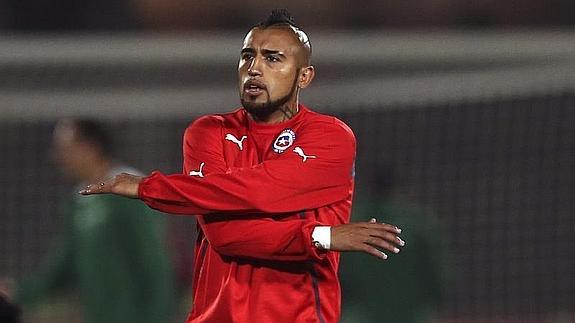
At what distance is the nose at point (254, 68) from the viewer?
13.2ft

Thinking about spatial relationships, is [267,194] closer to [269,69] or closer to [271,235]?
[271,235]

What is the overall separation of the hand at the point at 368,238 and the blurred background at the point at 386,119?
3.26 metres

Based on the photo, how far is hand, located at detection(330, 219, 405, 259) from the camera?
371 cm

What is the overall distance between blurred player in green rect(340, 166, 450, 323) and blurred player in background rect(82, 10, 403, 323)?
10.1ft

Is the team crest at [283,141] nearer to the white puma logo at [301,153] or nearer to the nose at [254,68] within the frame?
the white puma logo at [301,153]

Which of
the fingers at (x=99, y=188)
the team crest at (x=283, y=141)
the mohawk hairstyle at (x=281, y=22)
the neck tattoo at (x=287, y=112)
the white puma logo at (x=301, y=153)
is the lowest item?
the fingers at (x=99, y=188)

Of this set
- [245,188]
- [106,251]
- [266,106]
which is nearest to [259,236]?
[245,188]

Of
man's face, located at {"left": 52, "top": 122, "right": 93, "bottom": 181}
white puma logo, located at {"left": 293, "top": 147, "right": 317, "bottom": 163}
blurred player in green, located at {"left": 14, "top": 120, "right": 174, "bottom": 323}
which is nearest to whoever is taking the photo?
white puma logo, located at {"left": 293, "top": 147, "right": 317, "bottom": 163}

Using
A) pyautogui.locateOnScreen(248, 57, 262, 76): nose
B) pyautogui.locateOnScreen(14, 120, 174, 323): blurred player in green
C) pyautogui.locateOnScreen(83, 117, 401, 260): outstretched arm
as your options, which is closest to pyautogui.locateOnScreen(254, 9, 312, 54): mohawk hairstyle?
pyautogui.locateOnScreen(248, 57, 262, 76): nose

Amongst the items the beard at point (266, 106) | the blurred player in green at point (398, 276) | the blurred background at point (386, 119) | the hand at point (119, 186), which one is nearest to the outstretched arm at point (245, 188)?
the hand at point (119, 186)

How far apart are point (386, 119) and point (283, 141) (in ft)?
16.6

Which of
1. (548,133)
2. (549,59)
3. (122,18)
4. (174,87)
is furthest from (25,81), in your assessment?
(548,133)

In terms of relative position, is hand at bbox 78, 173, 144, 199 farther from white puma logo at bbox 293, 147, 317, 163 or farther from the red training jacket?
white puma logo at bbox 293, 147, 317, 163

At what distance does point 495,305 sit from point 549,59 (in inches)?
116
